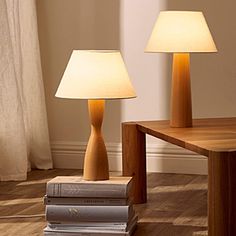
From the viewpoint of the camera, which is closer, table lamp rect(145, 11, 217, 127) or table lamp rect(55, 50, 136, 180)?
table lamp rect(55, 50, 136, 180)

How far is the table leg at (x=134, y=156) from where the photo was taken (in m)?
3.13

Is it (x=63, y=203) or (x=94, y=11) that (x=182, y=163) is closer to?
(x=94, y=11)

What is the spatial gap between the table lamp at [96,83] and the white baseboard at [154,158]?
1.36 meters

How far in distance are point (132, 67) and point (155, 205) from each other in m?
1.06

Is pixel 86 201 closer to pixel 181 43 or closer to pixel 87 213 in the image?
pixel 87 213

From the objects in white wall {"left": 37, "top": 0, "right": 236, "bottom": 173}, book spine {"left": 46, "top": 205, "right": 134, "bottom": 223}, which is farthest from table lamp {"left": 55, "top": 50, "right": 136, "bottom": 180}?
white wall {"left": 37, "top": 0, "right": 236, "bottom": 173}

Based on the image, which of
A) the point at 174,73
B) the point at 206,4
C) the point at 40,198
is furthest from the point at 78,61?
the point at 206,4

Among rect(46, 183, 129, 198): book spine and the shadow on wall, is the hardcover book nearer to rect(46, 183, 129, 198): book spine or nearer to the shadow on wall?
rect(46, 183, 129, 198): book spine

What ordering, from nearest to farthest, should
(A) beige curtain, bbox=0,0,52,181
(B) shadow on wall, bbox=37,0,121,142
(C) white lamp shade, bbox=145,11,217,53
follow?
(C) white lamp shade, bbox=145,11,217,53, (A) beige curtain, bbox=0,0,52,181, (B) shadow on wall, bbox=37,0,121,142

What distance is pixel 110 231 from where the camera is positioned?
99.0 inches

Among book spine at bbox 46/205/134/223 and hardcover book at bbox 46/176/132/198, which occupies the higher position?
hardcover book at bbox 46/176/132/198

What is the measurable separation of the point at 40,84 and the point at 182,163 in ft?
2.93

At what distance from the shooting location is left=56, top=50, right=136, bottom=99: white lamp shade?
2.49 meters

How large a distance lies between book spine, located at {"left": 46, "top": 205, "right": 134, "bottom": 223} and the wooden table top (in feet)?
1.07
